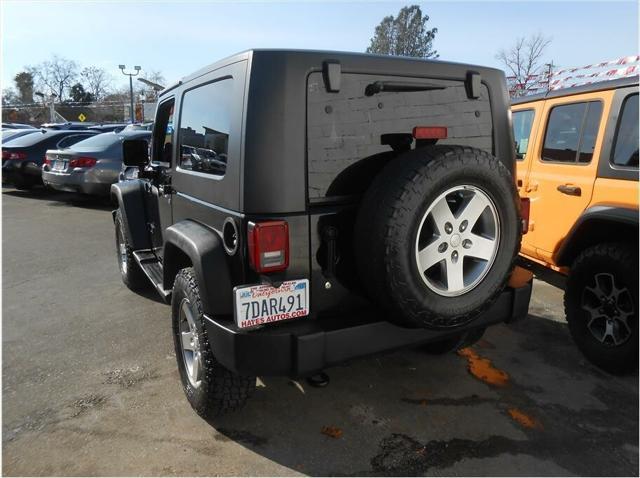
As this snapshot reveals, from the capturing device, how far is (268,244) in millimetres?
2123

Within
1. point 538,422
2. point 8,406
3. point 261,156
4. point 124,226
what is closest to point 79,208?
point 124,226

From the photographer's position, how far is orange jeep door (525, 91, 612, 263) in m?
3.48

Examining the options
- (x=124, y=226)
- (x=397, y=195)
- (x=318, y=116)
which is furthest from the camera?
(x=124, y=226)

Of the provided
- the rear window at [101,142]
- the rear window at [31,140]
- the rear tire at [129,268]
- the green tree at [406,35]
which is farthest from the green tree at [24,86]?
the rear tire at [129,268]

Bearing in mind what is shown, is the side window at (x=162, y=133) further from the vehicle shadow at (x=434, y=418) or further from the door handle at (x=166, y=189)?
the vehicle shadow at (x=434, y=418)

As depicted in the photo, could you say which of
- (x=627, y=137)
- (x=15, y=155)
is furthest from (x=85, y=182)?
(x=627, y=137)

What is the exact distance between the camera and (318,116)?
2.22 metres

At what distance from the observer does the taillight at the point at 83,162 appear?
9508 millimetres

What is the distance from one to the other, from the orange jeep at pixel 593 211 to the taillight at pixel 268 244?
2.27 m

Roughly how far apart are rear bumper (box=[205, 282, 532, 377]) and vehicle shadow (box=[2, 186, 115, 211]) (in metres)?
8.86

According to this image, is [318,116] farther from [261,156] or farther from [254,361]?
[254,361]

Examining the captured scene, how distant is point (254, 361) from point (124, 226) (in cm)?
275

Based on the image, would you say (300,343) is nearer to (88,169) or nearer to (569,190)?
(569,190)

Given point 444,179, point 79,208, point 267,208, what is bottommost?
point 79,208
